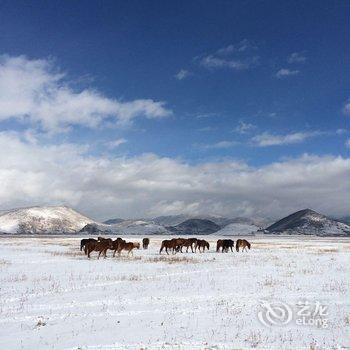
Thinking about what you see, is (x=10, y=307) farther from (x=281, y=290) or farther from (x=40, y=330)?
(x=281, y=290)

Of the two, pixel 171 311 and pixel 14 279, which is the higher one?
pixel 14 279

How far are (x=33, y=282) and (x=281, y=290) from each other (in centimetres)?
1197

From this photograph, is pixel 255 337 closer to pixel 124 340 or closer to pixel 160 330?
pixel 160 330

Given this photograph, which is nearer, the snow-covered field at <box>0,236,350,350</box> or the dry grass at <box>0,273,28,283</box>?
the snow-covered field at <box>0,236,350,350</box>

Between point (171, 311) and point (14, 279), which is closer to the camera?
point (171, 311)

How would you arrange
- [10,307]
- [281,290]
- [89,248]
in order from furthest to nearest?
[89,248]
[281,290]
[10,307]

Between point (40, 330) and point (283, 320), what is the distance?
7.39 metres

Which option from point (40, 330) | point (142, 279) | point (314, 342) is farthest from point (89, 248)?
point (314, 342)

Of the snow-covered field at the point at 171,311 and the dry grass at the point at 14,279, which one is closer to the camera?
the snow-covered field at the point at 171,311

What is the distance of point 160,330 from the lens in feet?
40.5

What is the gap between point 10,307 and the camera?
598 inches

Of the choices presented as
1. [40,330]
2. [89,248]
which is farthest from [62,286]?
[89,248]

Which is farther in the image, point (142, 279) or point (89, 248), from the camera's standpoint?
point (89, 248)

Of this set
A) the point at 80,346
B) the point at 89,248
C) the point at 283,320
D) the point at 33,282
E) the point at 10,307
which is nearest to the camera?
the point at 80,346
